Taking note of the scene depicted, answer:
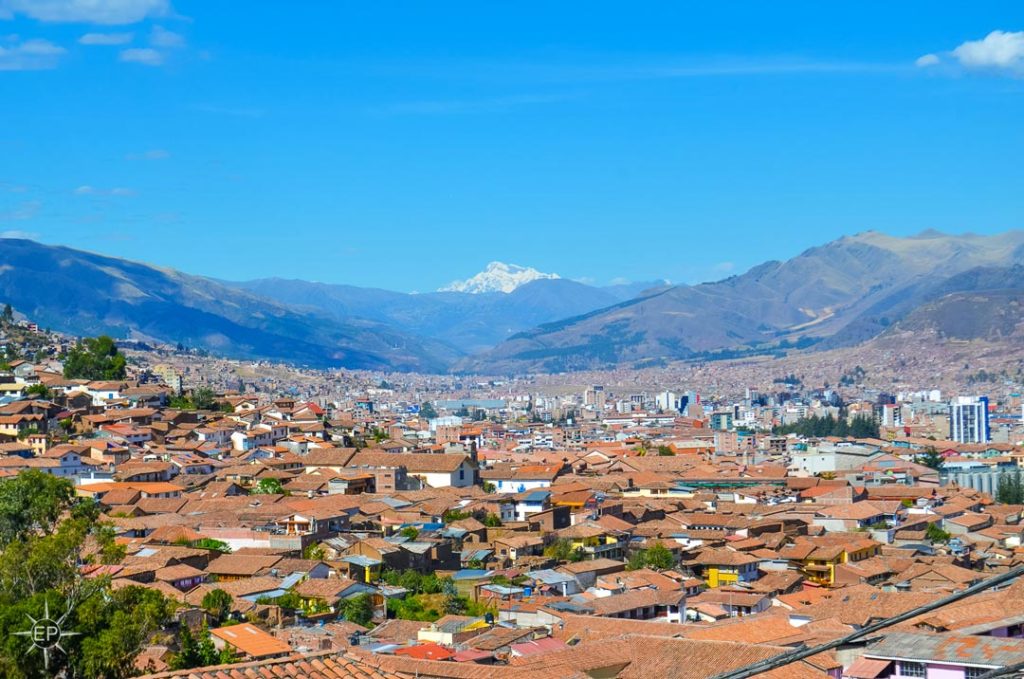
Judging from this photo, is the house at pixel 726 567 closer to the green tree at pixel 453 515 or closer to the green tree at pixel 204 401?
the green tree at pixel 453 515

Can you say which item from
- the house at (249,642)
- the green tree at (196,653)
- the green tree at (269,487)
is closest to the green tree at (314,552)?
the house at (249,642)

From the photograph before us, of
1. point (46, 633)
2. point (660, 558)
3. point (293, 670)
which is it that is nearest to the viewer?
point (293, 670)

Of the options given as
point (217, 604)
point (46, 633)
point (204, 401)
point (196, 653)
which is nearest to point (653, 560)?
point (217, 604)

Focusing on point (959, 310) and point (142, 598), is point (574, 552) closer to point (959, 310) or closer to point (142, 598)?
point (142, 598)

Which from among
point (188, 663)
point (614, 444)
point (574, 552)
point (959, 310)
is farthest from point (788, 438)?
point (959, 310)

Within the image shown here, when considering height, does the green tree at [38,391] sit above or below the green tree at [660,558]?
above

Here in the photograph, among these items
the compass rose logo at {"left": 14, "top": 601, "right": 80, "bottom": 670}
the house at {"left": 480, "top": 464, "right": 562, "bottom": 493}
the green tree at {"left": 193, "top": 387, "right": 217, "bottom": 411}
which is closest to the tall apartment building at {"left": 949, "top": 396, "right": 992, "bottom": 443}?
the house at {"left": 480, "top": 464, "right": 562, "bottom": 493}

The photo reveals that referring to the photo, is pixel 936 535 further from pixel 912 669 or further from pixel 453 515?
pixel 912 669
